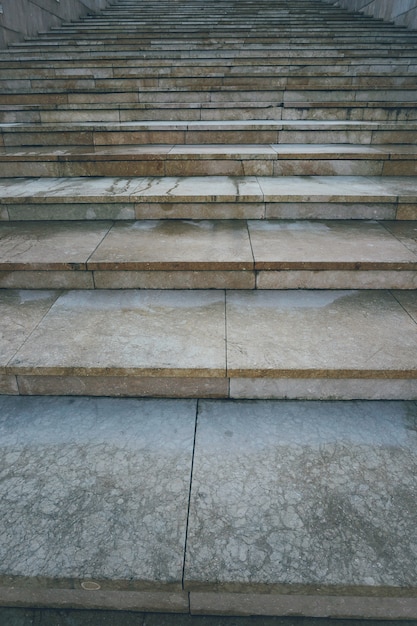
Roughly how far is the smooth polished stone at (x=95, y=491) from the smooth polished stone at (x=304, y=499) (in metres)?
0.13

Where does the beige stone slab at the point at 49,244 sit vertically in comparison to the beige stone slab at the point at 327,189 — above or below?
below

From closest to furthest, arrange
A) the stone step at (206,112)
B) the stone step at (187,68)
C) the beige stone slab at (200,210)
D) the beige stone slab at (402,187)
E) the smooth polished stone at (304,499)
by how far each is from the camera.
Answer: the smooth polished stone at (304,499), the beige stone slab at (402,187), the beige stone slab at (200,210), the stone step at (206,112), the stone step at (187,68)

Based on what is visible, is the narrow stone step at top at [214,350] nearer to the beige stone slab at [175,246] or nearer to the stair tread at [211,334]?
the stair tread at [211,334]

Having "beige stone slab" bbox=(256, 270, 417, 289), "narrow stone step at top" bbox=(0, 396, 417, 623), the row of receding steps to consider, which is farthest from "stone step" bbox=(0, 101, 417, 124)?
"narrow stone step at top" bbox=(0, 396, 417, 623)

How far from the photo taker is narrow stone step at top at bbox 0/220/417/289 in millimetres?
2979

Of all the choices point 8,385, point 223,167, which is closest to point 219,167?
point 223,167

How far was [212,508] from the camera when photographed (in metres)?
1.81

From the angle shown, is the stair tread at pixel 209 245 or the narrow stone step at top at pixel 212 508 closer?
the narrow stone step at top at pixel 212 508

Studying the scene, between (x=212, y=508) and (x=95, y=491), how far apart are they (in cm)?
59

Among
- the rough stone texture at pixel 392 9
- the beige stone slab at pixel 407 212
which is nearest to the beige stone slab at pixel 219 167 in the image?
the beige stone slab at pixel 407 212

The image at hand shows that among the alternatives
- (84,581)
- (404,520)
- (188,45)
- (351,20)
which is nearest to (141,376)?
(84,581)

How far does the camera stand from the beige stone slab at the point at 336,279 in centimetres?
299

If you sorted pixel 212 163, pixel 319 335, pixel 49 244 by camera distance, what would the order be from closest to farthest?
pixel 319 335 < pixel 49 244 < pixel 212 163

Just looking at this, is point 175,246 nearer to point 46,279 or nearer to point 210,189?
point 210,189
